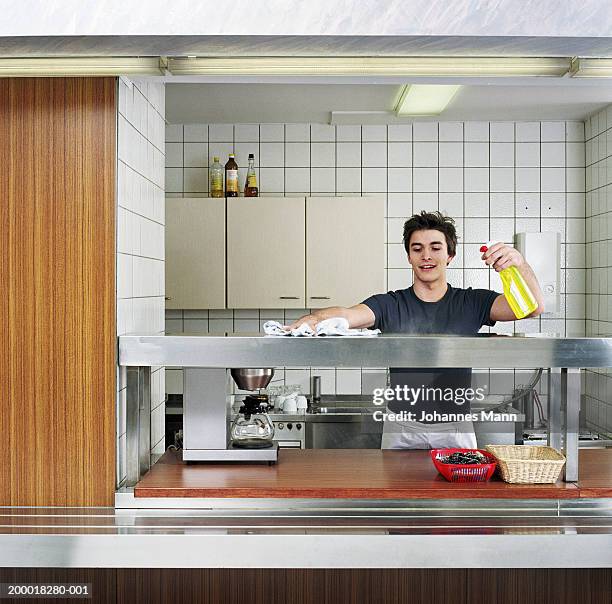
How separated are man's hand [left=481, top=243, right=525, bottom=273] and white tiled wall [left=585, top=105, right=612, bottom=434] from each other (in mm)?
1887

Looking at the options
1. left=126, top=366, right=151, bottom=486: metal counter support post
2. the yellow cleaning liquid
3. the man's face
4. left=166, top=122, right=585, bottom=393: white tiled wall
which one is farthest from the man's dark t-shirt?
left=166, top=122, right=585, bottom=393: white tiled wall

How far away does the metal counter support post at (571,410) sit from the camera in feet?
5.45

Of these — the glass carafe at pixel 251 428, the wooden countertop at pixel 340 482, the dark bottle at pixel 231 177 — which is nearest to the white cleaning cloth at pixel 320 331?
the glass carafe at pixel 251 428

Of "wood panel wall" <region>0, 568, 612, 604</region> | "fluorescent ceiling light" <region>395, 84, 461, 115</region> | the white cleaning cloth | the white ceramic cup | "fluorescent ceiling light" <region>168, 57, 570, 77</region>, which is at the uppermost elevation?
"fluorescent ceiling light" <region>395, 84, 461, 115</region>

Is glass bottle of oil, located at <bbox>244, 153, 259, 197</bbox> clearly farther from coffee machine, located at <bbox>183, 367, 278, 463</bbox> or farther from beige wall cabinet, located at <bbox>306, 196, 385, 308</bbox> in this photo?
coffee machine, located at <bbox>183, 367, 278, 463</bbox>

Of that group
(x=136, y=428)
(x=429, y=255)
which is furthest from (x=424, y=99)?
(x=136, y=428)

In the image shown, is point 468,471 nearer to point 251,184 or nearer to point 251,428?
point 251,428

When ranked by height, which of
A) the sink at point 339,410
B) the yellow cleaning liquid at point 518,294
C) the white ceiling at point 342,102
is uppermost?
the white ceiling at point 342,102

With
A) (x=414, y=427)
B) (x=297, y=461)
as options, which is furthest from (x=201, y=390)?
(x=414, y=427)

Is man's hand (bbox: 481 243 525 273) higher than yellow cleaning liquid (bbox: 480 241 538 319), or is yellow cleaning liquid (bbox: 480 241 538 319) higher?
man's hand (bbox: 481 243 525 273)

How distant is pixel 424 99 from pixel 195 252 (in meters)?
1.40

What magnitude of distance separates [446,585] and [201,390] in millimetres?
764

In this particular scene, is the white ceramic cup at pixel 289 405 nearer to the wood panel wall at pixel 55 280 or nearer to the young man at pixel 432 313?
the young man at pixel 432 313

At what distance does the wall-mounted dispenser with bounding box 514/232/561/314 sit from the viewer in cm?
390
